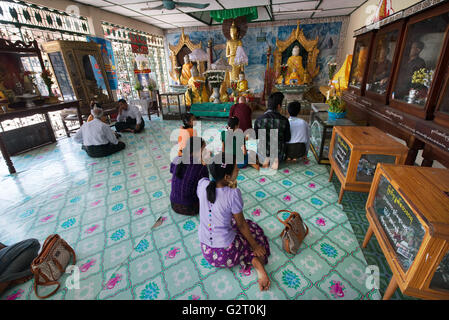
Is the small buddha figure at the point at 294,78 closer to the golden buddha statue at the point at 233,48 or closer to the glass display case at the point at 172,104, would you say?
the golden buddha statue at the point at 233,48

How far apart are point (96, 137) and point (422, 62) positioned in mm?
5292

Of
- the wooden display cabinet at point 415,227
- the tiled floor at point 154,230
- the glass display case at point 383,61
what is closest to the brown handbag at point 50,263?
the tiled floor at point 154,230

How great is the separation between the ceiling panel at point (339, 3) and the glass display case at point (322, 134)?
4.12m

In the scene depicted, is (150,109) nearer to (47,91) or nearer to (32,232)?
(47,91)

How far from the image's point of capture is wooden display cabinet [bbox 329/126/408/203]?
219cm

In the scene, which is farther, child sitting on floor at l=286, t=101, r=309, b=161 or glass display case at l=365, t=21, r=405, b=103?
child sitting on floor at l=286, t=101, r=309, b=161

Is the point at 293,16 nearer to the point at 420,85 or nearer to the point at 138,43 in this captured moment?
the point at 138,43

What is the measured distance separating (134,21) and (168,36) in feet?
7.52

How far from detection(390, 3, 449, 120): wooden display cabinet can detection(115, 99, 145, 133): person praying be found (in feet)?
18.8

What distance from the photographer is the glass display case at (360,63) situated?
3191 mm

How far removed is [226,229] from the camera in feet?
5.67

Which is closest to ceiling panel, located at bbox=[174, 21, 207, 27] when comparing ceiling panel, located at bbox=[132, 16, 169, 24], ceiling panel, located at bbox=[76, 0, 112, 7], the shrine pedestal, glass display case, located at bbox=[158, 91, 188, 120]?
ceiling panel, located at bbox=[132, 16, 169, 24]

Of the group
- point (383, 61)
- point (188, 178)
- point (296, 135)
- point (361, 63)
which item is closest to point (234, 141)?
point (296, 135)

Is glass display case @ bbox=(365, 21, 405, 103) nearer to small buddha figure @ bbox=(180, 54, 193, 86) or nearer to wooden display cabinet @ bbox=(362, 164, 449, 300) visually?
wooden display cabinet @ bbox=(362, 164, 449, 300)
